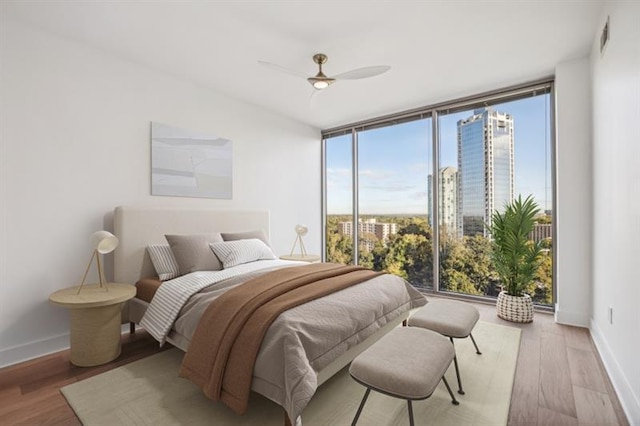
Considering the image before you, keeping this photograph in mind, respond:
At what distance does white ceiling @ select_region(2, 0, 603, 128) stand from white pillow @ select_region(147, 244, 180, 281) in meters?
1.93

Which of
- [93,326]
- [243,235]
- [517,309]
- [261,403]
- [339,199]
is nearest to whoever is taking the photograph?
[261,403]

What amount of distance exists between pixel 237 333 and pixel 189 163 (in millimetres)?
2509

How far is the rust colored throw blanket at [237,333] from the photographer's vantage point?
1689 mm

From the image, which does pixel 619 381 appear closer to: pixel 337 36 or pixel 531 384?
pixel 531 384

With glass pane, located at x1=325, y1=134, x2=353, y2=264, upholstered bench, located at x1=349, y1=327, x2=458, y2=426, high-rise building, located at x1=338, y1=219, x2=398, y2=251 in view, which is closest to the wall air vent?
upholstered bench, located at x1=349, y1=327, x2=458, y2=426

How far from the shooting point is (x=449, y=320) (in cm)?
221

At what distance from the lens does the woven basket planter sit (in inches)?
131

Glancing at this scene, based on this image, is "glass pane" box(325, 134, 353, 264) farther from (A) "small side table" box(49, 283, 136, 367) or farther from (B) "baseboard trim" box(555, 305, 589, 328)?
(A) "small side table" box(49, 283, 136, 367)

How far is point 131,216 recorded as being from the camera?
9.84ft

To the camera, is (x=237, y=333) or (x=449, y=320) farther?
(x=449, y=320)

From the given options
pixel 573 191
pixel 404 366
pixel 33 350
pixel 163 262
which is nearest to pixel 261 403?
pixel 404 366

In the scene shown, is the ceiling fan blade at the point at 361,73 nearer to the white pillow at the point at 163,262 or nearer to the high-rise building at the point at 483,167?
the high-rise building at the point at 483,167

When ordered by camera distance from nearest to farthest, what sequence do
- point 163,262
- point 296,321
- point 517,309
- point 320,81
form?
point 296,321 < point 320,81 < point 163,262 < point 517,309

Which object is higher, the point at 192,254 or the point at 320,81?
the point at 320,81
